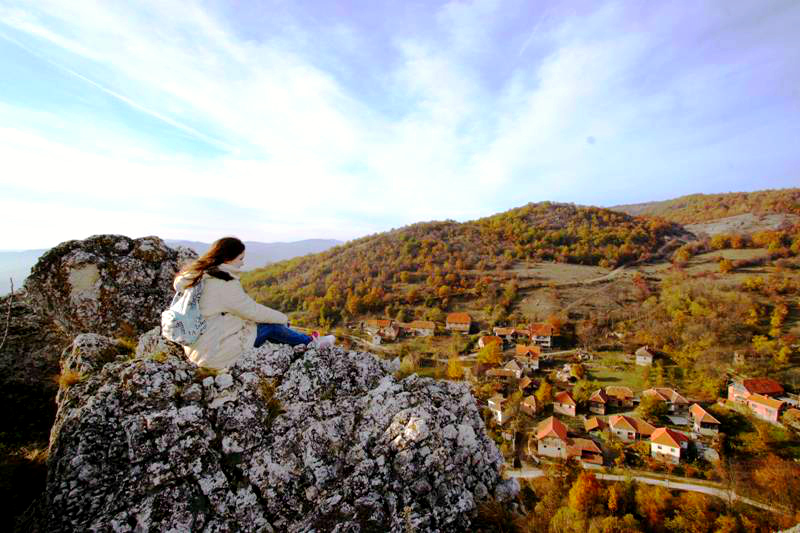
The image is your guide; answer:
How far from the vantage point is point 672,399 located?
3681 cm

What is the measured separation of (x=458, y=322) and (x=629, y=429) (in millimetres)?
33598

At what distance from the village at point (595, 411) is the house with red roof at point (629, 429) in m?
0.08

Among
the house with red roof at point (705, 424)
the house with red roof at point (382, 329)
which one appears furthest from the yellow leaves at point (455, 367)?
the house with red roof at point (705, 424)

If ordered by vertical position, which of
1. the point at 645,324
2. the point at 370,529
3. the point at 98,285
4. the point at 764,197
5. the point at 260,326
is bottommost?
the point at 645,324

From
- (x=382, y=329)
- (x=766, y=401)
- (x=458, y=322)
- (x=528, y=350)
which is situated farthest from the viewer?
(x=458, y=322)

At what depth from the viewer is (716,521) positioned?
21219 mm

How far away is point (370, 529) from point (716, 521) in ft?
96.7

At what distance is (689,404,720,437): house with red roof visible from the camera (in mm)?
32875

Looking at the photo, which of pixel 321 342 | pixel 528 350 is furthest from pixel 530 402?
pixel 321 342

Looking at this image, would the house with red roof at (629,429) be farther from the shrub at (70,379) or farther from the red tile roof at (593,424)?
the shrub at (70,379)

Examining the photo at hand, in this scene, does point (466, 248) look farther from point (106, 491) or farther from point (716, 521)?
point (106, 491)

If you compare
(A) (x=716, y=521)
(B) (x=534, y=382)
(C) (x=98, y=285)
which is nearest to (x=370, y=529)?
(C) (x=98, y=285)

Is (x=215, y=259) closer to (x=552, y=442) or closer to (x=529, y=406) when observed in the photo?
(x=552, y=442)

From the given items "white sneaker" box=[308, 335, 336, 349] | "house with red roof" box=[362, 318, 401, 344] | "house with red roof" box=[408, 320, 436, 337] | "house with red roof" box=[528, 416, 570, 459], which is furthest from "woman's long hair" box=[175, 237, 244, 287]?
"house with red roof" box=[408, 320, 436, 337]
